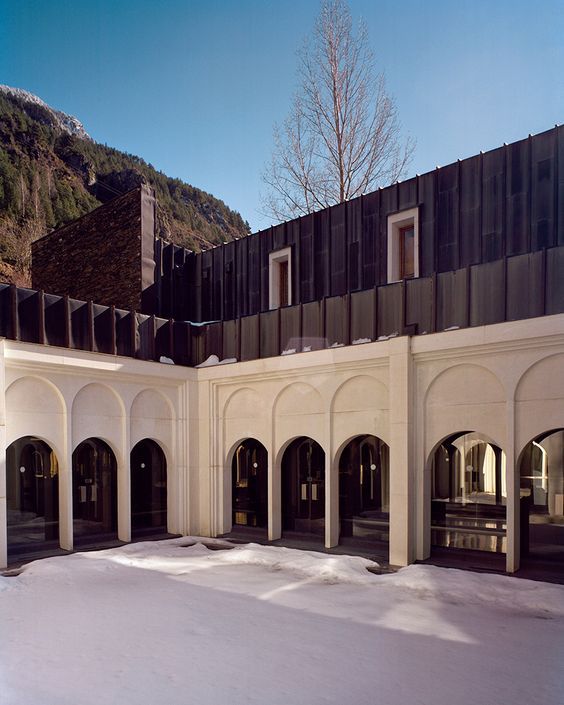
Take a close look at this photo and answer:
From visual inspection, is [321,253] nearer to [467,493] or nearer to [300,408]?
[300,408]

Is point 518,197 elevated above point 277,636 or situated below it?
above

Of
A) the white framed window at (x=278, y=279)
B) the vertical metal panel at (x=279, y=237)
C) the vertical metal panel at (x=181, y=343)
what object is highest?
the vertical metal panel at (x=279, y=237)

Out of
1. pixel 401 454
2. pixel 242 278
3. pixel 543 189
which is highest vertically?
pixel 543 189

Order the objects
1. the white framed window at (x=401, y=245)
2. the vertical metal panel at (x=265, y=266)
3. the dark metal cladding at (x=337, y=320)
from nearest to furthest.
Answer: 1. the dark metal cladding at (x=337, y=320)
2. the white framed window at (x=401, y=245)
3. the vertical metal panel at (x=265, y=266)

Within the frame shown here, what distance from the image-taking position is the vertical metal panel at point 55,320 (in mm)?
11326

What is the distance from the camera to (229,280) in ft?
55.4

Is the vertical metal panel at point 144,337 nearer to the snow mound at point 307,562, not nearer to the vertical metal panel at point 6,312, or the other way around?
the vertical metal panel at point 6,312

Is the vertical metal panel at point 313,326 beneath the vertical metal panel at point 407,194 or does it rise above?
beneath

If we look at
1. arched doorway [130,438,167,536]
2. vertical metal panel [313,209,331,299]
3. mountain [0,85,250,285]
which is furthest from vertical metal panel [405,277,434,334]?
mountain [0,85,250,285]

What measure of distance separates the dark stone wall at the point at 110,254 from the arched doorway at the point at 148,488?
4803 mm

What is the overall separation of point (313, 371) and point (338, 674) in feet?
24.2

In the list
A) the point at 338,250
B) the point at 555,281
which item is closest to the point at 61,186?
the point at 338,250

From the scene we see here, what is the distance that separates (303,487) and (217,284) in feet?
23.9

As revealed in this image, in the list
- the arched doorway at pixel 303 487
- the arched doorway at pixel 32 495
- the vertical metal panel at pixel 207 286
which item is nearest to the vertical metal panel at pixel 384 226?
the arched doorway at pixel 303 487
